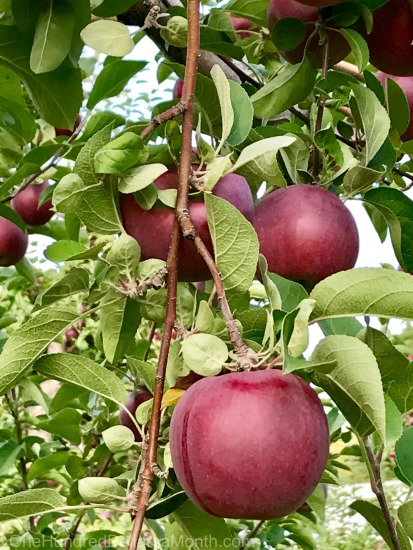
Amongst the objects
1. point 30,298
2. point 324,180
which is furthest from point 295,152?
point 30,298

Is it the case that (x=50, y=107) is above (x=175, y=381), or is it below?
above

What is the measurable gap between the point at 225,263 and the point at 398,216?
246 millimetres

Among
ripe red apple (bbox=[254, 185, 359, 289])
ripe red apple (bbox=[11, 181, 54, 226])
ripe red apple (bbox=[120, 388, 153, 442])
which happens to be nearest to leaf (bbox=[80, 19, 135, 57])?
ripe red apple (bbox=[254, 185, 359, 289])

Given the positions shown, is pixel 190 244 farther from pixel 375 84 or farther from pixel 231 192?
pixel 375 84

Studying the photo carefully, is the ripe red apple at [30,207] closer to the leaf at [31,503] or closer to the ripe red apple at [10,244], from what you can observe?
the ripe red apple at [10,244]

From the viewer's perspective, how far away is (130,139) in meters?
0.69

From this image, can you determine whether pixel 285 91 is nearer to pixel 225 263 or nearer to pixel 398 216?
pixel 398 216

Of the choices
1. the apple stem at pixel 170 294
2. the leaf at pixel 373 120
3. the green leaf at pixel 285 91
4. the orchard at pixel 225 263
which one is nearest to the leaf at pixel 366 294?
the orchard at pixel 225 263

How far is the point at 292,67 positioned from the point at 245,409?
1.60 feet

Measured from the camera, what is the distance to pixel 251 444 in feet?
1.87

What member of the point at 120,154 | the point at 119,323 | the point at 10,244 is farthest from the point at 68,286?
the point at 10,244

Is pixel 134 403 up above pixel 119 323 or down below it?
below

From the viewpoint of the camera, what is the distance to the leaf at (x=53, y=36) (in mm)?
838

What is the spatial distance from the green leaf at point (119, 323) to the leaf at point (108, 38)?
258 millimetres
